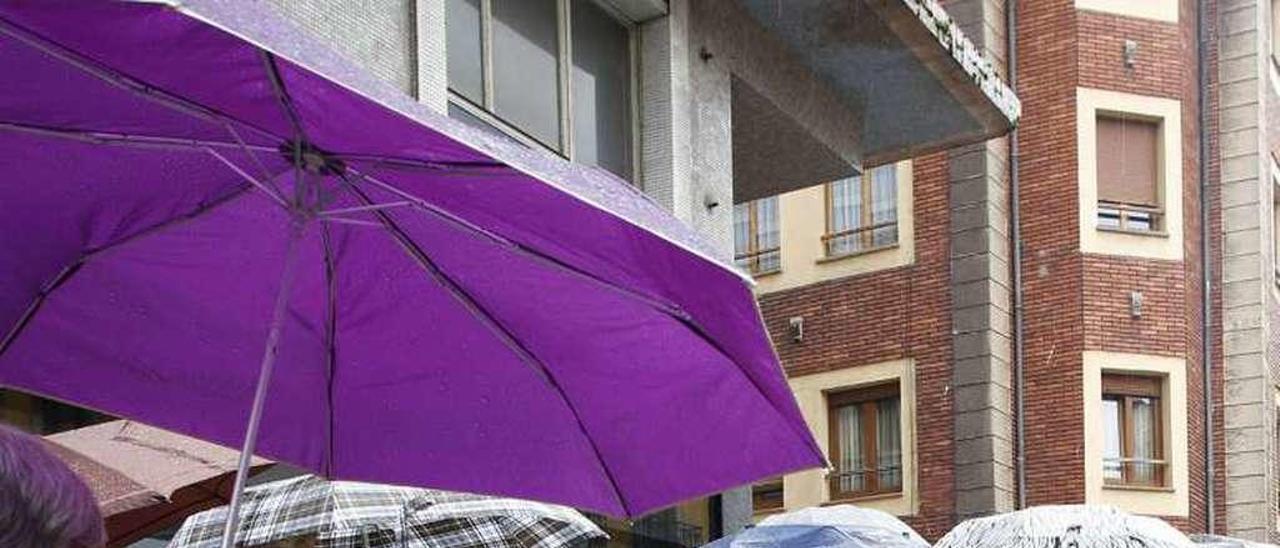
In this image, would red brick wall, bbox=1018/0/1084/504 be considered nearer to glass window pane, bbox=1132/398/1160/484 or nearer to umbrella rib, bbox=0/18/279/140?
glass window pane, bbox=1132/398/1160/484

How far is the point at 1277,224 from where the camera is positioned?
1099 inches

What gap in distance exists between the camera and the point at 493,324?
13.6ft

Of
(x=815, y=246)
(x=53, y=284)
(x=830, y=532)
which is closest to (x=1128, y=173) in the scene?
(x=815, y=246)

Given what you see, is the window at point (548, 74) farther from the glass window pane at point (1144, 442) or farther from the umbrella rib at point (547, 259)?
the glass window pane at point (1144, 442)

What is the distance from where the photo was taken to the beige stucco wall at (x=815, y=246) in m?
24.8

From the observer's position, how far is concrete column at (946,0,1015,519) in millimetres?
23734

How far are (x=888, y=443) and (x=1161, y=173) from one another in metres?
5.21

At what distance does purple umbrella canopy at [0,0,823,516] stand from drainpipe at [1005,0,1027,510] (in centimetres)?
2026

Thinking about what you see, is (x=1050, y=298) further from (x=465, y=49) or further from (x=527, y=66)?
(x=465, y=49)

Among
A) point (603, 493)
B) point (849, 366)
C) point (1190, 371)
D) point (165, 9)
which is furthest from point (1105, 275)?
point (165, 9)

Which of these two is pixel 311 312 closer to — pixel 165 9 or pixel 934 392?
pixel 165 9

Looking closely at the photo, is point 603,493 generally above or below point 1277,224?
below

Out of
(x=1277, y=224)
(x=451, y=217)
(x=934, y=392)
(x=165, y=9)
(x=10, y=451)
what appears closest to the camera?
(x=10, y=451)

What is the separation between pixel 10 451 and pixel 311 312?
2332 mm
